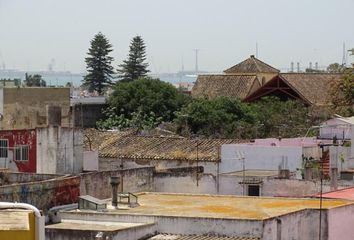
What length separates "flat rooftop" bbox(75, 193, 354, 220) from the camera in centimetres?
1989

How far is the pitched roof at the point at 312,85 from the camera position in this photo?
213 feet

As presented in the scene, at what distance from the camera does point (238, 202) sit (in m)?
22.5

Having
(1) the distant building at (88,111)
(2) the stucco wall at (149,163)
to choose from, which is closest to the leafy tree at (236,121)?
(1) the distant building at (88,111)

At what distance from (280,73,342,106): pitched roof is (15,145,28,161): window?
36387 mm

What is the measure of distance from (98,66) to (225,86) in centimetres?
2119

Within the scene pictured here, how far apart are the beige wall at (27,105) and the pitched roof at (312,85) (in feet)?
75.7

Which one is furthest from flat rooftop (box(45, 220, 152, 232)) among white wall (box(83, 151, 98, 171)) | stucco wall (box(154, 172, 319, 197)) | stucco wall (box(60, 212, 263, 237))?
white wall (box(83, 151, 98, 171))

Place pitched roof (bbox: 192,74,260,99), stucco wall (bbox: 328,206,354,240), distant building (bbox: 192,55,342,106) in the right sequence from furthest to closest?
pitched roof (bbox: 192,74,260,99), distant building (bbox: 192,55,342,106), stucco wall (bbox: 328,206,354,240)

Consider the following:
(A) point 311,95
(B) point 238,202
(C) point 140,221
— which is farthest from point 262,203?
(A) point 311,95

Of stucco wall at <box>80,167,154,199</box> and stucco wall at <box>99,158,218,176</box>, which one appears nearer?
stucco wall at <box>80,167,154,199</box>

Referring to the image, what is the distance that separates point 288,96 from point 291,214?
44.5 m

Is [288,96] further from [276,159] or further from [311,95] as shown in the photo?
[276,159]

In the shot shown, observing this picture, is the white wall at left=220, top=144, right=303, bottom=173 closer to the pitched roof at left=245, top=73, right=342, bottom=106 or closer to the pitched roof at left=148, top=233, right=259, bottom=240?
the pitched roof at left=148, top=233, right=259, bottom=240

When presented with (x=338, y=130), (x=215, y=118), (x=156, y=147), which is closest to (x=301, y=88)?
(x=215, y=118)
